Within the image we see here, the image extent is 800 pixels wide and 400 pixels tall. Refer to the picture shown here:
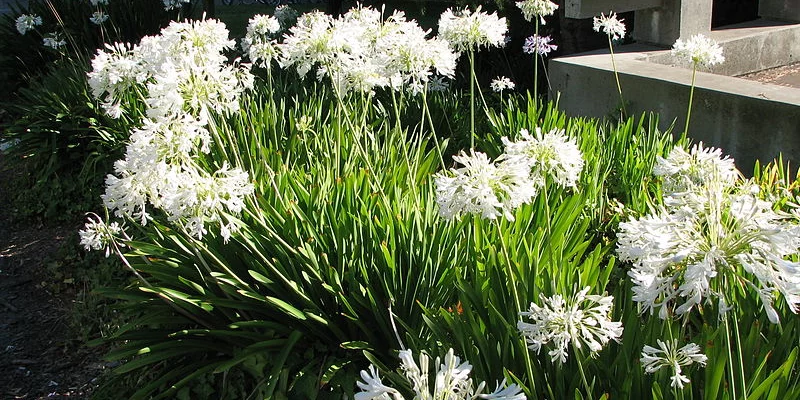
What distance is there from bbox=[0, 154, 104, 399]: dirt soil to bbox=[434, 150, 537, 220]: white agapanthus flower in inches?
104

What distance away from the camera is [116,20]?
897 centimetres

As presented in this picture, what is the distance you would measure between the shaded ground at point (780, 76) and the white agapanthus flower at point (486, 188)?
17.1 ft

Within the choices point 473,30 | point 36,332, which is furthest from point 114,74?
point 36,332

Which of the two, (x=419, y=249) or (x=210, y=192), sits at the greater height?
(x=210, y=192)

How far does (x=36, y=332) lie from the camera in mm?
4648

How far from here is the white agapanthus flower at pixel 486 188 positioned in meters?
1.97

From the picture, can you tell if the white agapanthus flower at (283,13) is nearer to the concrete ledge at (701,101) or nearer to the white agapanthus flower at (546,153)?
the concrete ledge at (701,101)

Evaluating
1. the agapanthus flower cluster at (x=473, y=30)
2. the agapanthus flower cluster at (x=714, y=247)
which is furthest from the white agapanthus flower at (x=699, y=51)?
the agapanthus flower cluster at (x=714, y=247)

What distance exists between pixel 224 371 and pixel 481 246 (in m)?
1.11

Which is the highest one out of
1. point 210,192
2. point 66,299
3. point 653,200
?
point 210,192

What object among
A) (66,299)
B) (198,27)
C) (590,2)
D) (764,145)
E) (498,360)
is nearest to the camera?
(498,360)

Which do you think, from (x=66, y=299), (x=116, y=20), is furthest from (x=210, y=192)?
(x=116, y=20)

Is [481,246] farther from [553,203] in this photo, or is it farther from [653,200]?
[653,200]

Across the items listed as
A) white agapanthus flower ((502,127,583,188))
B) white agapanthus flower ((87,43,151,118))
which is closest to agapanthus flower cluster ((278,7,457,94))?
white agapanthus flower ((87,43,151,118))
